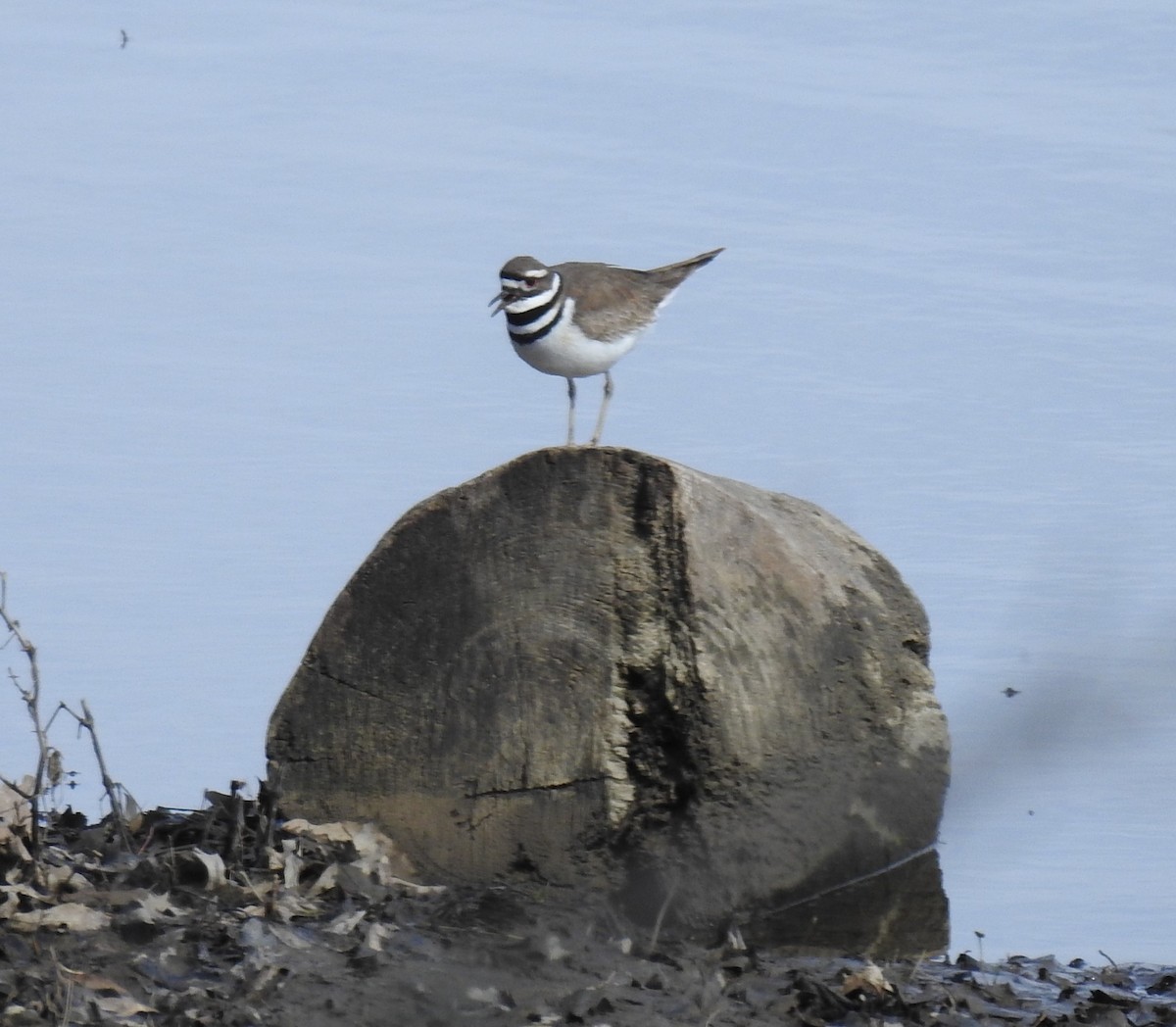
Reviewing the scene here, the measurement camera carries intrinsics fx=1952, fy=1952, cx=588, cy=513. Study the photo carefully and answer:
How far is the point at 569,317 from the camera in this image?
708cm

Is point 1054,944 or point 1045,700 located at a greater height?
point 1045,700

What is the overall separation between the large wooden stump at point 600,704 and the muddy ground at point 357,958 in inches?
7.4

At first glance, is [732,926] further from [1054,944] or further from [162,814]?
[162,814]

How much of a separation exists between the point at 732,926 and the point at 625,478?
4.29 ft

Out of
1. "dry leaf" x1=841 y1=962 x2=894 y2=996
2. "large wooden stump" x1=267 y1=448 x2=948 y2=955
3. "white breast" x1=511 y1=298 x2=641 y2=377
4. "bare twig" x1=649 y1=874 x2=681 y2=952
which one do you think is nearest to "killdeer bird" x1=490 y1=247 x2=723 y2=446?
"white breast" x1=511 y1=298 x2=641 y2=377

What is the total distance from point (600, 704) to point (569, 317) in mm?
1955

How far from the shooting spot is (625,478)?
558 centimetres

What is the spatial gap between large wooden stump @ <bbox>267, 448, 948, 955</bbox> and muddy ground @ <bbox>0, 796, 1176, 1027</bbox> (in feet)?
0.62

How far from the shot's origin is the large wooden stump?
5594mm

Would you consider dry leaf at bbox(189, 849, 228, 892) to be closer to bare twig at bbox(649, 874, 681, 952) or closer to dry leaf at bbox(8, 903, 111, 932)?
dry leaf at bbox(8, 903, 111, 932)

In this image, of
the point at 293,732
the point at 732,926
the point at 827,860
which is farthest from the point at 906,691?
the point at 293,732


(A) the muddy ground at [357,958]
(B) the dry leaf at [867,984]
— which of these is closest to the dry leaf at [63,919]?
(A) the muddy ground at [357,958]

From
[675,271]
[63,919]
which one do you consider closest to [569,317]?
[675,271]

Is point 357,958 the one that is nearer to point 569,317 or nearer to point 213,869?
point 213,869
